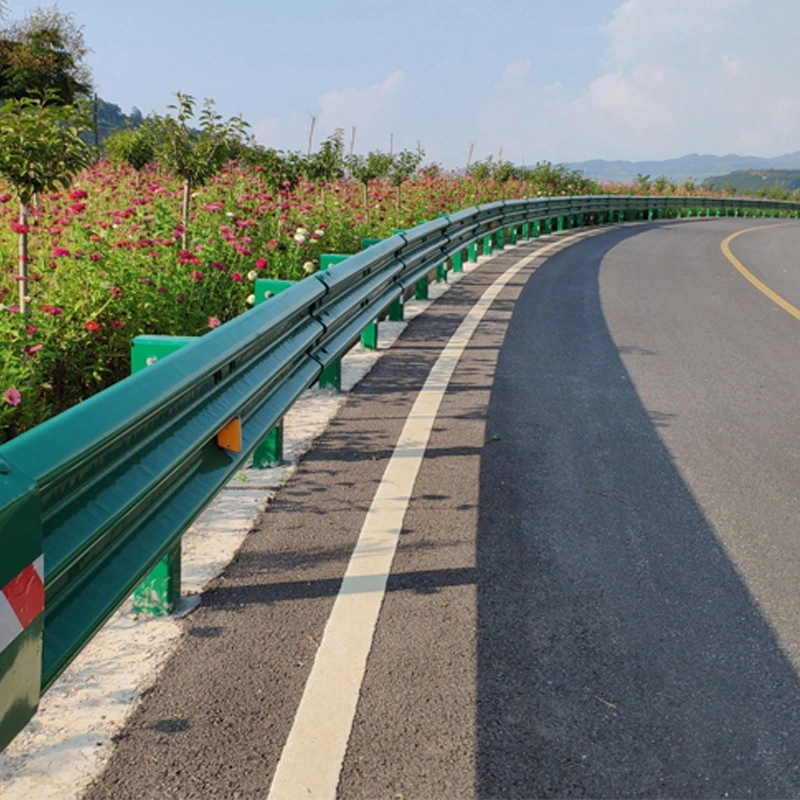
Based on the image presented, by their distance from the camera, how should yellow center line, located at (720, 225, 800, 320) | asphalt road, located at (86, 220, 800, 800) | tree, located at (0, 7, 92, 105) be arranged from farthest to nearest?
tree, located at (0, 7, 92, 105) → yellow center line, located at (720, 225, 800, 320) → asphalt road, located at (86, 220, 800, 800)

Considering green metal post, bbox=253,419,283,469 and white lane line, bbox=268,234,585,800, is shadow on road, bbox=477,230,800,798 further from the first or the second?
green metal post, bbox=253,419,283,469

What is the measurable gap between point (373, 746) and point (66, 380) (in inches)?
152

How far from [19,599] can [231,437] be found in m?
1.69

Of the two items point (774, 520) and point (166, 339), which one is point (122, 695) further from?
point (774, 520)

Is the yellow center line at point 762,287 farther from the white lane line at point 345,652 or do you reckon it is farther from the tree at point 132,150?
the tree at point 132,150

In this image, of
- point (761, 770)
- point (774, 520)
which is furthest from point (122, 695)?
point (774, 520)

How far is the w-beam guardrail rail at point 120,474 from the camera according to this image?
1691 millimetres

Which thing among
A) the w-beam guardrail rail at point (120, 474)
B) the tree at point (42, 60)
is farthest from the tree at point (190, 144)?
the tree at point (42, 60)

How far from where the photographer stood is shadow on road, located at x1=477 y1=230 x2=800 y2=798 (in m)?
2.51

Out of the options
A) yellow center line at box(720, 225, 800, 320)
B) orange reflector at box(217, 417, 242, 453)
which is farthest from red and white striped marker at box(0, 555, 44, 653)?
yellow center line at box(720, 225, 800, 320)

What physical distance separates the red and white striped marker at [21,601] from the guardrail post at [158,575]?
132 cm

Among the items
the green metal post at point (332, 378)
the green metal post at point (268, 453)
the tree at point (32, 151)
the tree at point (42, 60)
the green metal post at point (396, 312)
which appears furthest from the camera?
the tree at point (42, 60)

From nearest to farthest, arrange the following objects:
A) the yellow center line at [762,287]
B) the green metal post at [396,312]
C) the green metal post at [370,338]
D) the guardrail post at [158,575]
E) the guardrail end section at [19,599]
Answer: the guardrail end section at [19,599], the guardrail post at [158,575], the green metal post at [370,338], the green metal post at [396,312], the yellow center line at [762,287]

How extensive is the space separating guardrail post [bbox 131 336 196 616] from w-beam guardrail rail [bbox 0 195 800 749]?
13cm
